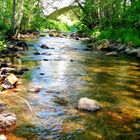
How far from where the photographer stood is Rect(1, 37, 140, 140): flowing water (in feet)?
24.4

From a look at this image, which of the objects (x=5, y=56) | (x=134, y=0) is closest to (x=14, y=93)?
(x=5, y=56)

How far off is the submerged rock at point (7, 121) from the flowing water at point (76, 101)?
16cm

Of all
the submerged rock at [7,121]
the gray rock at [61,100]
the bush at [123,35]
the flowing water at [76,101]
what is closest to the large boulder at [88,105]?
the flowing water at [76,101]

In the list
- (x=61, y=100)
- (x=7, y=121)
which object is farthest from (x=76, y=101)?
(x=7, y=121)

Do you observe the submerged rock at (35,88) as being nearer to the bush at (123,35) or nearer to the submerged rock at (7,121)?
the submerged rock at (7,121)

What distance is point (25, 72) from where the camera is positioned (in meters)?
13.8

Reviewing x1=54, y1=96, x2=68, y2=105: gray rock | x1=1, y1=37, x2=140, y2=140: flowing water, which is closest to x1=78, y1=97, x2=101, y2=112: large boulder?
x1=1, y1=37, x2=140, y2=140: flowing water

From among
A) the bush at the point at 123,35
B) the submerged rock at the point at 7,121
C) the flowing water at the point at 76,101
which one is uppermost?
the bush at the point at 123,35

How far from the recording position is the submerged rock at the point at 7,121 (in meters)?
7.38

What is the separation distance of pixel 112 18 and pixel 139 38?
1032 centimetres

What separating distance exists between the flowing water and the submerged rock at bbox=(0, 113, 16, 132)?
161mm

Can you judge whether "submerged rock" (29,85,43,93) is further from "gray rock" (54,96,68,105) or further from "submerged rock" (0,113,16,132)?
"submerged rock" (0,113,16,132)

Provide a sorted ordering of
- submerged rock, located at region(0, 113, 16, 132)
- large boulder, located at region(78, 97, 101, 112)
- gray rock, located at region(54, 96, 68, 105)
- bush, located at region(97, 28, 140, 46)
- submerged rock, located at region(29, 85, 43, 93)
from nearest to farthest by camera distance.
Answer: submerged rock, located at region(0, 113, 16, 132)
large boulder, located at region(78, 97, 101, 112)
gray rock, located at region(54, 96, 68, 105)
submerged rock, located at region(29, 85, 43, 93)
bush, located at region(97, 28, 140, 46)

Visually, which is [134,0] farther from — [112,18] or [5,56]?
[5,56]
